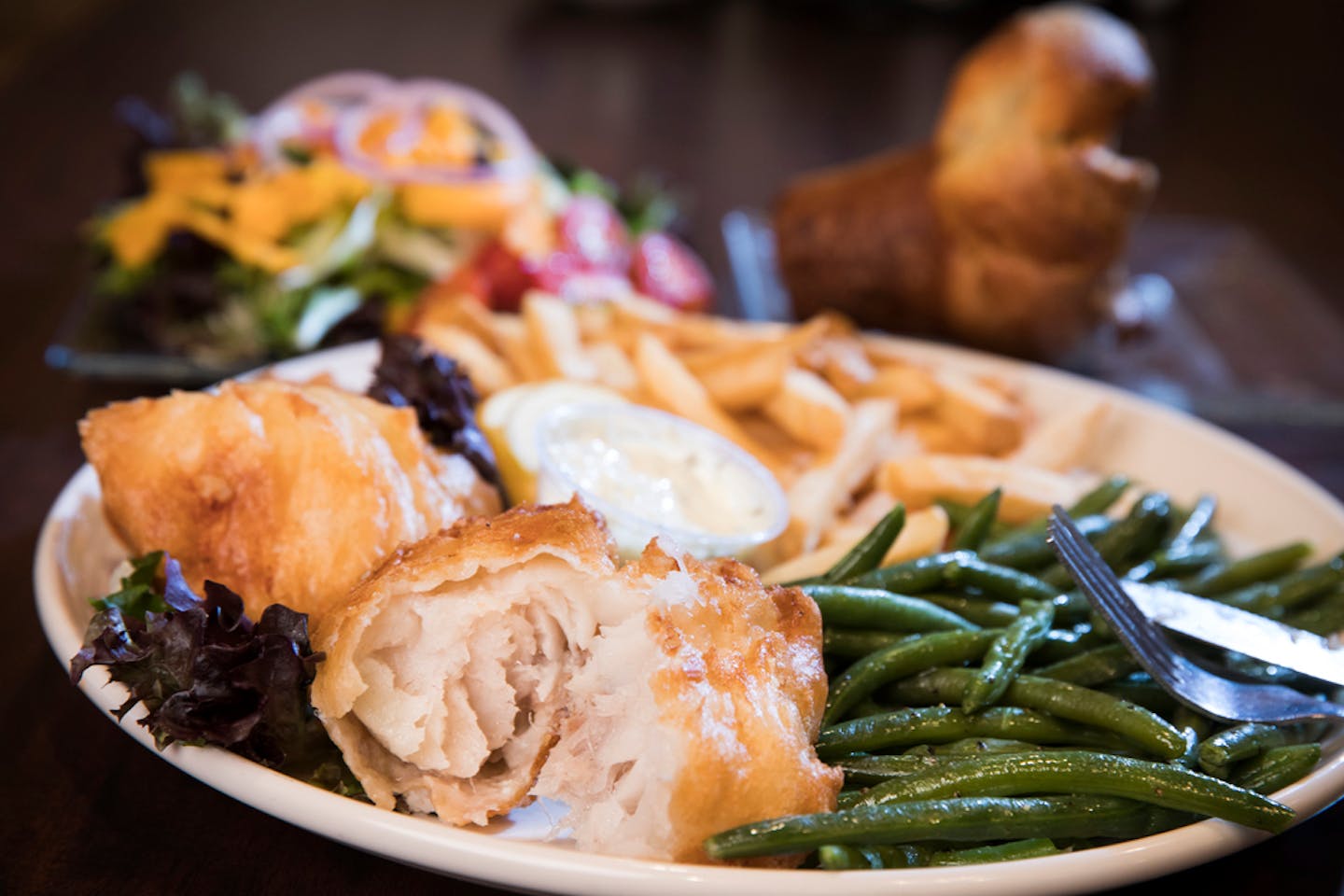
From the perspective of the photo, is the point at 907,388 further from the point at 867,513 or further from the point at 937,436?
the point at 867,513

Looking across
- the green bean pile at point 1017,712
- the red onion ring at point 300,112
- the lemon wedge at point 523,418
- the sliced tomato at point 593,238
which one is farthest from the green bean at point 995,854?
the red onion ring at point 300,112

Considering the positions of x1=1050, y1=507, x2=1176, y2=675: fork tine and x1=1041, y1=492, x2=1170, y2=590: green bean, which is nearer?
x1=1050, y1=507, x2=1176, y2=675: fork tine

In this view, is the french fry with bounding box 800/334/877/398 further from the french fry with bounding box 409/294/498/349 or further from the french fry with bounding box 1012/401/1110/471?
the french fry with bounding box 409/294/498/349

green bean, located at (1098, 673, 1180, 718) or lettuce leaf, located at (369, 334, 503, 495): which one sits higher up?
lettuce leaf, located at (369, 334, 503, 495)

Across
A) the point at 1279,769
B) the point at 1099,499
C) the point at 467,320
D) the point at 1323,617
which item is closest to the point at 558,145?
the point at 467,320

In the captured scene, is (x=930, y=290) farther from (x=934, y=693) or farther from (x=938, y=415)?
(x=934, y=693)

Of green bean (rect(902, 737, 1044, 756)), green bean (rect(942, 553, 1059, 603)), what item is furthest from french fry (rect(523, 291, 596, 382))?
green bean (rect(902, 737, 1044, 756))

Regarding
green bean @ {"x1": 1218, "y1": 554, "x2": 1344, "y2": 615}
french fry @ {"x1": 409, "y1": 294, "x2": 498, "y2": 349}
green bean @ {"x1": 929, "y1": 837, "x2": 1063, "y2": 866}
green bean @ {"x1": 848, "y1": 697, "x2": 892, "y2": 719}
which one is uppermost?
green bean @ {"x1": 929, "y1": 837, "x2": 1063, "y2": 866}
